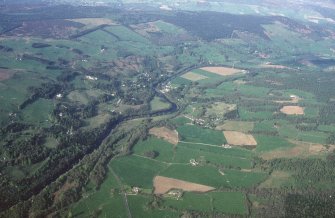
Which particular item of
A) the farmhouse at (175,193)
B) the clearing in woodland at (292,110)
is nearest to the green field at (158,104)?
the clearing in woodland at (292,110)

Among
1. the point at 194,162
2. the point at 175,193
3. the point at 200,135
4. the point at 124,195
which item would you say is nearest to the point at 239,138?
the point at 200,135

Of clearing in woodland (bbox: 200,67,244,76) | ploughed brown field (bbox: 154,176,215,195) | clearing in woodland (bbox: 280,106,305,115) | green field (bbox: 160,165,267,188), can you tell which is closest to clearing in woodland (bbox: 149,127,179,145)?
green field (bbox: 160,165,267,188)

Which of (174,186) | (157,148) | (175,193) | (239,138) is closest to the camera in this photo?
(175,193)

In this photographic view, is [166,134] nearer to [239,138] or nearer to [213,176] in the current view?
[239,138]

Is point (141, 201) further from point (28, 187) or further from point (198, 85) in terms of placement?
point (198, 85)

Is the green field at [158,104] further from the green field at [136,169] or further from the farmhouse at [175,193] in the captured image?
the farmhouse at [175,193]

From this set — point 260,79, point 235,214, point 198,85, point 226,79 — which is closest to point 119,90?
point 198,85

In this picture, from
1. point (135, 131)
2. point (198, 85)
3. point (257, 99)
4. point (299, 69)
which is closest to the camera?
point (135, 131)
